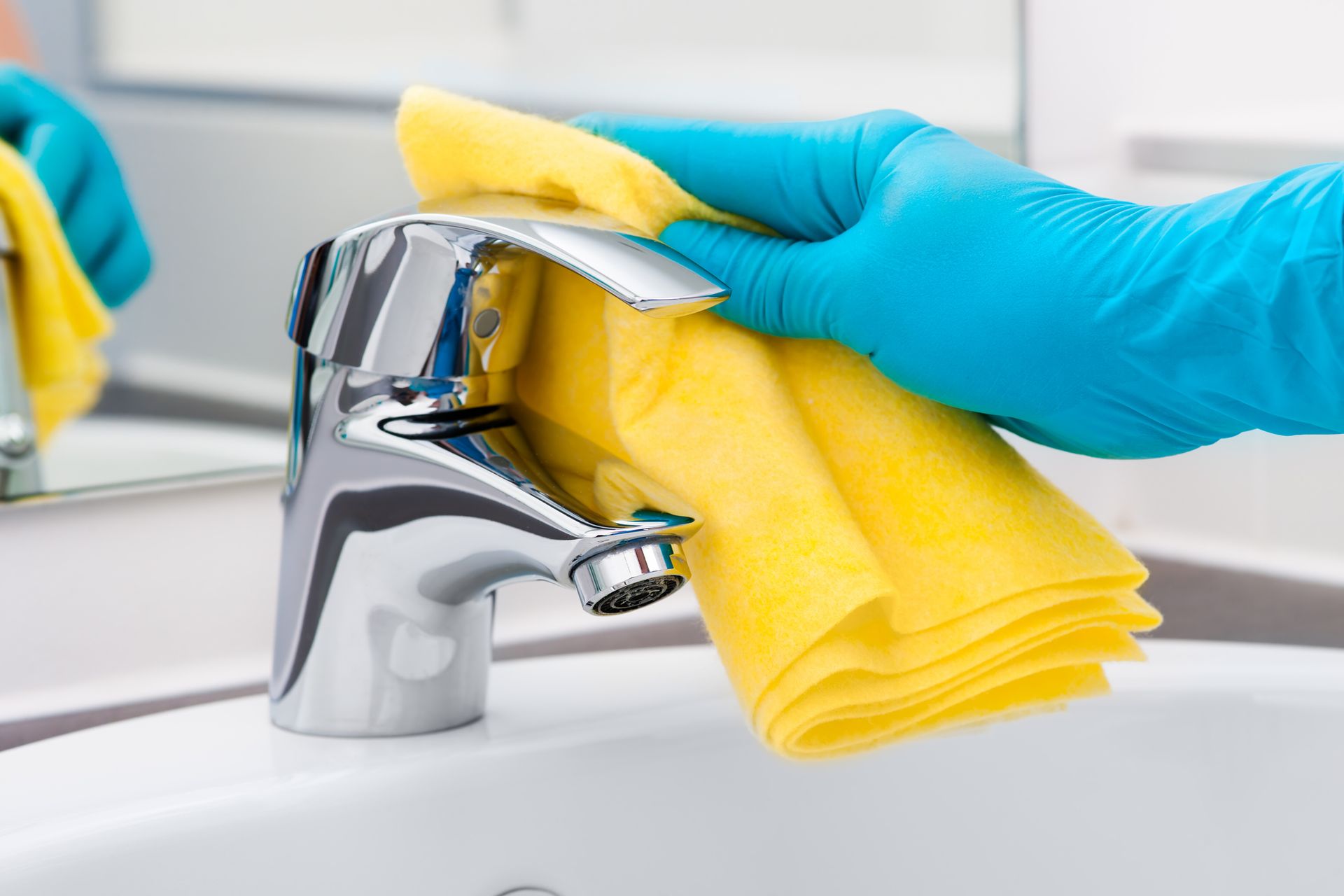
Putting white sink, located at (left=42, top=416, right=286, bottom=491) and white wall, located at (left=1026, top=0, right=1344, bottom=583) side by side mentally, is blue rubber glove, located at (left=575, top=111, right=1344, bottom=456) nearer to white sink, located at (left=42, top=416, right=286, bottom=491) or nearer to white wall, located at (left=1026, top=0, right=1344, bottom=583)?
white sink, located at (left=42, top=416, right=286, bottom=491)

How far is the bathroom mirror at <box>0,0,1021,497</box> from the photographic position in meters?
0.60

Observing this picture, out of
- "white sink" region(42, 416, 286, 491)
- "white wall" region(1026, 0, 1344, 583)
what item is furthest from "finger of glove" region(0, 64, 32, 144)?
"white wall" region(1026, 0, 1344, 583)

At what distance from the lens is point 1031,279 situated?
38 cm

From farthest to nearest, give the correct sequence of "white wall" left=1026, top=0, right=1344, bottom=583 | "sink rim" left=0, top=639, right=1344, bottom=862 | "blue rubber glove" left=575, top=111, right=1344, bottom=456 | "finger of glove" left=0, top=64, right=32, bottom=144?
1. "white wall" left=1026, top=0, right=1344, bottom=583
2. "finger of glove" left=0, top=64, right=32, bottom=144
3. "sink rim" left=0, top=639, right=1344, bottom=862
4. "blue rubber glove" left=575, top=111, right=1344, bottom=456

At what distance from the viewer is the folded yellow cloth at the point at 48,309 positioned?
572 millimetres

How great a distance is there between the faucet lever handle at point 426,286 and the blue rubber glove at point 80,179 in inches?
7.6

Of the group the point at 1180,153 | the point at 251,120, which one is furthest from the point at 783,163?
the point at 1180,153

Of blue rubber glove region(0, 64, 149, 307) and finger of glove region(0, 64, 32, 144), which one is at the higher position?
finger of glove region(0, 64, 32, 144)

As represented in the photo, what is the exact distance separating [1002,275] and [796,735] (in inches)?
5.7

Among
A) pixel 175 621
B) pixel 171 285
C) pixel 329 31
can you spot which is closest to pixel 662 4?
pixel 329 31

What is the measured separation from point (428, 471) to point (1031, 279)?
195 millimetres

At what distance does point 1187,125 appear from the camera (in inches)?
32.4

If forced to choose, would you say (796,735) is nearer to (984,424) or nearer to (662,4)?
(984,424)

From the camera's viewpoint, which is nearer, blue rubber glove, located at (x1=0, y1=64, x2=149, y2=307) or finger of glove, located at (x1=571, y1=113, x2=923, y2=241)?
finger of glove, located at (x1=571, y1=113, x2=923, y2=241)
